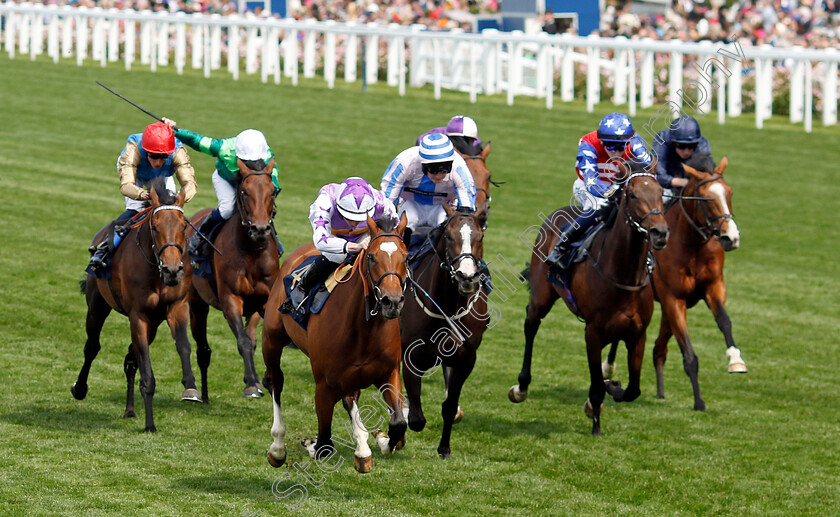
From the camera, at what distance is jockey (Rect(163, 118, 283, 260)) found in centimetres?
946

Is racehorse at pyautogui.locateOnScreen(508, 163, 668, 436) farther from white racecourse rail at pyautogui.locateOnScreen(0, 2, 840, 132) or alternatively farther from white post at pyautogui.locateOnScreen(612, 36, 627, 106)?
white post at pyautogui.locateOnScreen(612, 36, 627, 106)

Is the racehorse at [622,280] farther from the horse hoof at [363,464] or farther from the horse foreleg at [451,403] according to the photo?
the horse hoof at [363,464]

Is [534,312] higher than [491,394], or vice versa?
[534,312]

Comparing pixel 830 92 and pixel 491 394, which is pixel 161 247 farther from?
pixel 830 92

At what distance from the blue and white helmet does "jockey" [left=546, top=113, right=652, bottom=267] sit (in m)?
1.46

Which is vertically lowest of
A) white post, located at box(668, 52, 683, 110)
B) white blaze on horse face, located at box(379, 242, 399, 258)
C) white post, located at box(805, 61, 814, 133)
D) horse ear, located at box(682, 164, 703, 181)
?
white blaze on horse face, located at box(379, 242, 399, 258)

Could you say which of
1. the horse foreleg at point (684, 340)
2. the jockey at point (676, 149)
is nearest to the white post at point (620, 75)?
the jockey at point (676, 149)

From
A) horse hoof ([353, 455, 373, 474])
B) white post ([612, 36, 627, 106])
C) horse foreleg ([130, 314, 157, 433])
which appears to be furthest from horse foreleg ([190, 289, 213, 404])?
white post ([612, 36, 627, 106])

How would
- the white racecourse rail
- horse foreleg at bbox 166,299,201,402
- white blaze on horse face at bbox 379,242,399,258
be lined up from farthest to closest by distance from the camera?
1. the white racecourse rail
2. horse foreleg at bbox 166,299,201,402
3. white blaze on horse face at bbox 379,242,399,258

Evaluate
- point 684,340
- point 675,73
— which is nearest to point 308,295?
point 684,340

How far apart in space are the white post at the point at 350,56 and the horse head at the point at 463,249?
17.8 meters

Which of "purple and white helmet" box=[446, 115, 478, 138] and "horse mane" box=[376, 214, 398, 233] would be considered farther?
"purple and white helmet" box=[446, 115, 478, 138]

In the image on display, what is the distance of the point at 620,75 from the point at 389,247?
52.5 ft

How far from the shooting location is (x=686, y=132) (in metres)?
10.2
